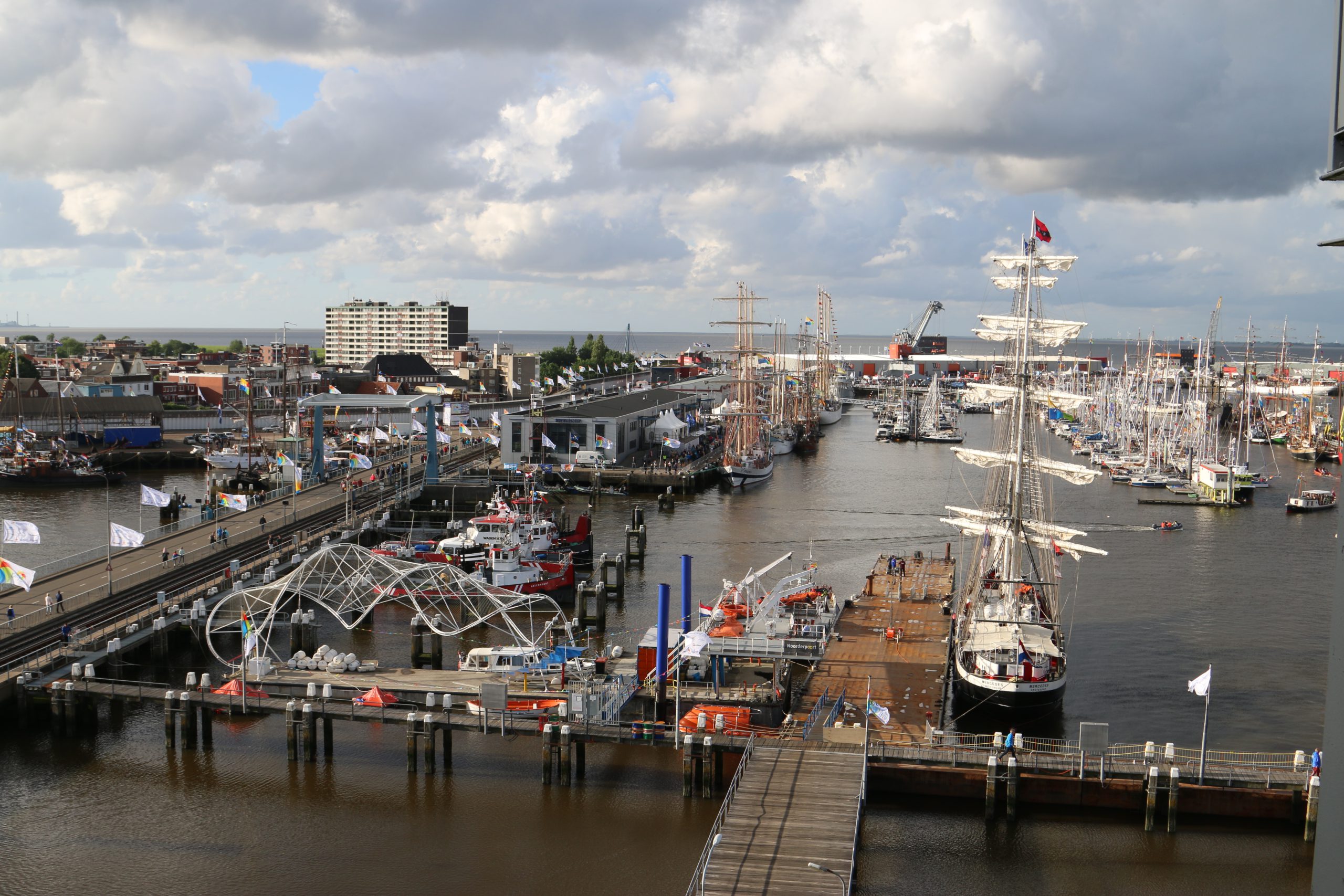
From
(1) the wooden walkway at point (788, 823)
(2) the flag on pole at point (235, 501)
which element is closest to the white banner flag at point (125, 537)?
(2) the flag on pole at point (235, 501)

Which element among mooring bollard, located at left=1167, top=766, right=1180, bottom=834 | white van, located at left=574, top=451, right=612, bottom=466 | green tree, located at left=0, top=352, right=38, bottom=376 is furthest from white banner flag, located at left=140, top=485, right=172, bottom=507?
green tree, located at left=0, top=352, right=38, bottom=376

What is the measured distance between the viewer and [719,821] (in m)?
26.0

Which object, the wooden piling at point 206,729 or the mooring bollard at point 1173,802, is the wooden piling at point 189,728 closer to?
the wooden piling at point 206,729

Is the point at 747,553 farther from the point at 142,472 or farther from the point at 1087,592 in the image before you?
the point at 142,472

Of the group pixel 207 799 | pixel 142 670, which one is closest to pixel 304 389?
pixel 142 670

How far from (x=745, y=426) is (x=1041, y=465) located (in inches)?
2265

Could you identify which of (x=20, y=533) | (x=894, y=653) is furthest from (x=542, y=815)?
(x=20, y=533)

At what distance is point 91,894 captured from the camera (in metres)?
26.1

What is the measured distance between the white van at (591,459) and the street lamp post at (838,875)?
71768 mm

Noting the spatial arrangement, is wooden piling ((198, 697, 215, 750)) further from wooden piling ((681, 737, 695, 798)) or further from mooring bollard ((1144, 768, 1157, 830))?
mooring bollard ((1144, 768, 1157, 830))

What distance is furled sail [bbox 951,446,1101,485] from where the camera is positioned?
4969 cm

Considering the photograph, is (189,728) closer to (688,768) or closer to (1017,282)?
(688,768)

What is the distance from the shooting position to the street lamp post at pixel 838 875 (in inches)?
912

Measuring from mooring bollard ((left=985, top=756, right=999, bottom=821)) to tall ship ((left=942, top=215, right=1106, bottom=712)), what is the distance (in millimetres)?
7766
